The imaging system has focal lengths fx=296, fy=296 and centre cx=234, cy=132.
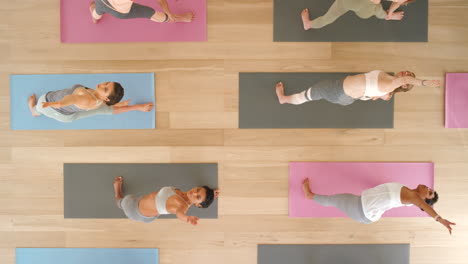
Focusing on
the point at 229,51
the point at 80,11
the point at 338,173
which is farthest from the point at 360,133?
the point at 80,11

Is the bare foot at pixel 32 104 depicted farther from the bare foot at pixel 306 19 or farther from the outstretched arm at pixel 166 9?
the bare foot at pixel 306 19

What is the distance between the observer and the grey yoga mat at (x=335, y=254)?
8.55ft

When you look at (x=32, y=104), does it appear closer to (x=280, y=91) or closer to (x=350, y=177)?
(x=280, y=91)

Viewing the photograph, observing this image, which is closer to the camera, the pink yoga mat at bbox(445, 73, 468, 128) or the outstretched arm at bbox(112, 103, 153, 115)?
the outstretched arm at bbox(112, 103, 153, 115)

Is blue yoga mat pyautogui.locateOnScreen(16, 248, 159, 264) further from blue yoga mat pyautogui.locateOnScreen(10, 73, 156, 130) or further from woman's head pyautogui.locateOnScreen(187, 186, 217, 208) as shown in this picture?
blue yoga mat pyautogui.locateOnScreen(10, 73, 156, 130)

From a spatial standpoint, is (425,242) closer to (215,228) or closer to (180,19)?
(215,228)

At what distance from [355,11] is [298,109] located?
2.82 ft

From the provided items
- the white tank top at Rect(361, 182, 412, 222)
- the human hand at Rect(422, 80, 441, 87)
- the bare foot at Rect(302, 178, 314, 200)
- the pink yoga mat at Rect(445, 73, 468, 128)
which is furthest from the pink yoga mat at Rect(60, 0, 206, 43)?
the pink yoga mat at Rect(445, 73, 468, 128)

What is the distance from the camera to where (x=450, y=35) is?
2.57 m

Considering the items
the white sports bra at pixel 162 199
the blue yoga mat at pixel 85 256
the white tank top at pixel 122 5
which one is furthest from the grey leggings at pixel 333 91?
the blue yoga mat at pixel 85 256

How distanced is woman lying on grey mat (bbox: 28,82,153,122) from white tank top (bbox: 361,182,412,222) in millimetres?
1884

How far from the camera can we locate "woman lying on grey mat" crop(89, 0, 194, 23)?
2.03 metres

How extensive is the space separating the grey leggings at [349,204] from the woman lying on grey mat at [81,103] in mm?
1661

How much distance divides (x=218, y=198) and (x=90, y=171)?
3.77 ft
